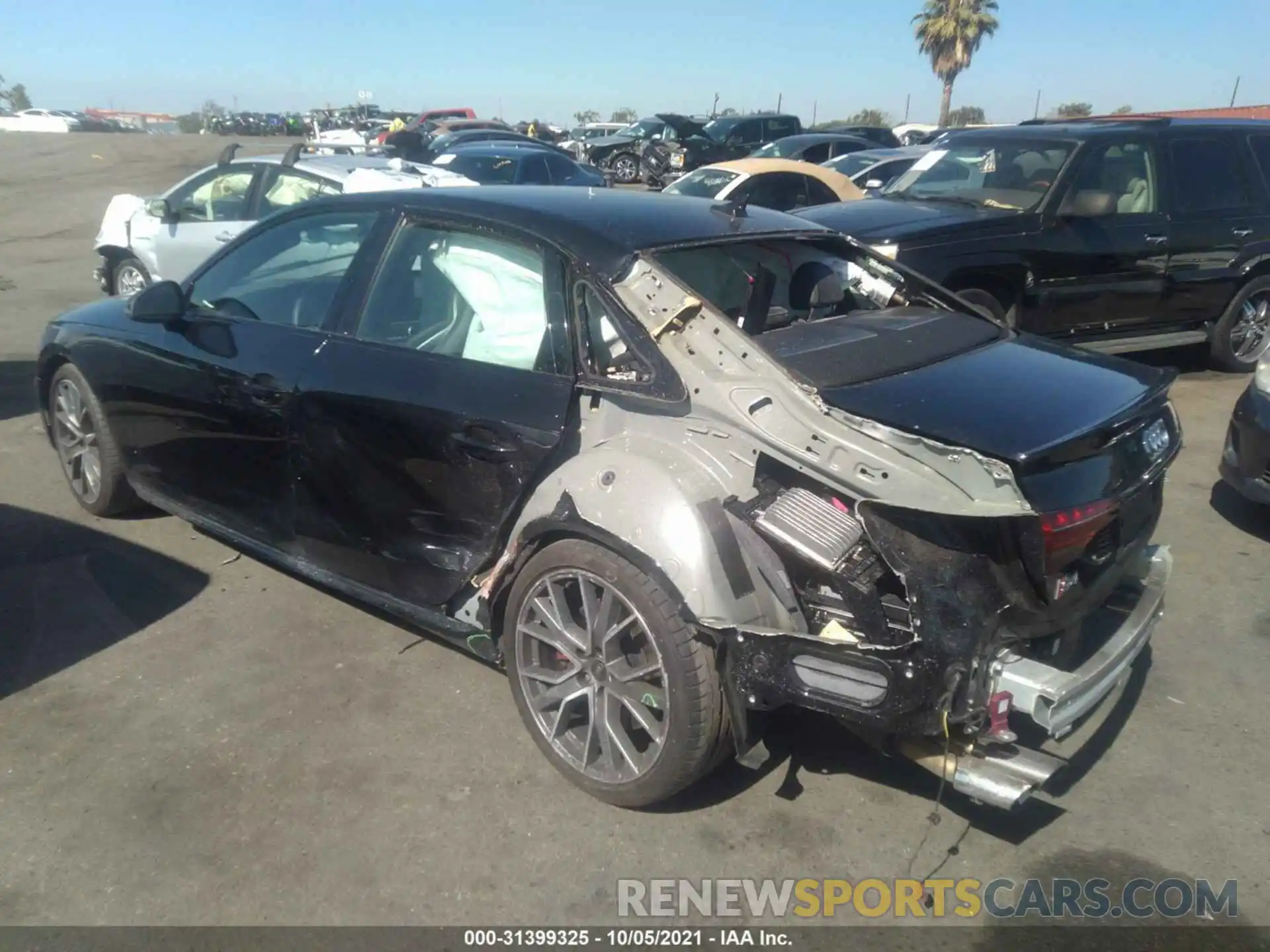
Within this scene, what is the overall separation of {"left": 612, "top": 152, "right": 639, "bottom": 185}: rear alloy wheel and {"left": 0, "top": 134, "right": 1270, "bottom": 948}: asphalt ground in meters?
20.3

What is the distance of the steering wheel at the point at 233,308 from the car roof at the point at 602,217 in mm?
566

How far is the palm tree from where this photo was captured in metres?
48.2

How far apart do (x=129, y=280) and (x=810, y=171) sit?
7.15m

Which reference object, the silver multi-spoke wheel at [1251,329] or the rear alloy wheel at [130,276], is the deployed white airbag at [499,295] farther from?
the rear alloy wheel at [130,276]

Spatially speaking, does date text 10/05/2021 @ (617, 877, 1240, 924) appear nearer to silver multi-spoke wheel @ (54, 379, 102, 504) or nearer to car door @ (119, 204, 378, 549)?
car door @ (119, 204, 378, 549)

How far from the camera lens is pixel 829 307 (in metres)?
4.07

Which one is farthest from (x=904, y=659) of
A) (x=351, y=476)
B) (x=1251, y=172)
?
(x=1251, y=172)

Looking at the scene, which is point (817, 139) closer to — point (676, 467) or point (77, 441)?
point (77, 441)

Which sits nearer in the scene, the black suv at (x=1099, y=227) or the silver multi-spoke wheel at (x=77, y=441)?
the silver multi-spoke wheel at (x=77, y=441)

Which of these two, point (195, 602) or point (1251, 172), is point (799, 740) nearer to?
point (195, 602)

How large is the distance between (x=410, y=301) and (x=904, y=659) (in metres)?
2.21

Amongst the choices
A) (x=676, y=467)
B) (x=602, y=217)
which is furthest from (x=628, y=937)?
(x=602, y=217)

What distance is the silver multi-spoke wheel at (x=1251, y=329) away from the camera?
8.28 metres

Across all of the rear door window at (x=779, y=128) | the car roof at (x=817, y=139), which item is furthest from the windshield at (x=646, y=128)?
the car roof at (x=817, y=139)
